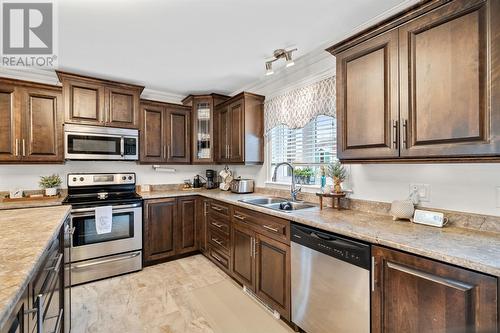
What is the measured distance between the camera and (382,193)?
1.96 metres

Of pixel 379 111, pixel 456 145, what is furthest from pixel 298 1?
pixel 456 145

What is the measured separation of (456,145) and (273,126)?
2.05 metres

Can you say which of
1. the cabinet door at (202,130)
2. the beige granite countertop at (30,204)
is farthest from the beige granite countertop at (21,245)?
the cabinet door at (202,130)

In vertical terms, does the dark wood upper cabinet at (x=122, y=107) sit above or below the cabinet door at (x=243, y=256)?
above

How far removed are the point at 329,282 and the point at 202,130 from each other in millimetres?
2852

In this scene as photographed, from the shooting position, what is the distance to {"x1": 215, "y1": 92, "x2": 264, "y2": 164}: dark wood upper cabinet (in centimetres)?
317

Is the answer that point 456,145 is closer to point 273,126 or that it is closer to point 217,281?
point 273,126

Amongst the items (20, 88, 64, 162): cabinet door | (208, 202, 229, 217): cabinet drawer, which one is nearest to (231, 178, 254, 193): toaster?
(208, 202, 229, 217): cabinet drawer

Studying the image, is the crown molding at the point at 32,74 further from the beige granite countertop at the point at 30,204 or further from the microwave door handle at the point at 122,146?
the beige granite countertop at the point at 30,204

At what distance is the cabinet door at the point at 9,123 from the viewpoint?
8.44 ft

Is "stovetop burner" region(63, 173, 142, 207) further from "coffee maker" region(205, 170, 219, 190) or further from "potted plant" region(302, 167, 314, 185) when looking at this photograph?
"potted plant" region(302, 167, 314, 185)

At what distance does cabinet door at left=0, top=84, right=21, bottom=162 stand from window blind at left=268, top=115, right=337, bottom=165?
2.89 m

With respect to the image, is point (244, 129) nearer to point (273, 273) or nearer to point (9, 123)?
point (273, 273)

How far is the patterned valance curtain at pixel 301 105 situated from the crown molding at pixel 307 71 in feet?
0.25
